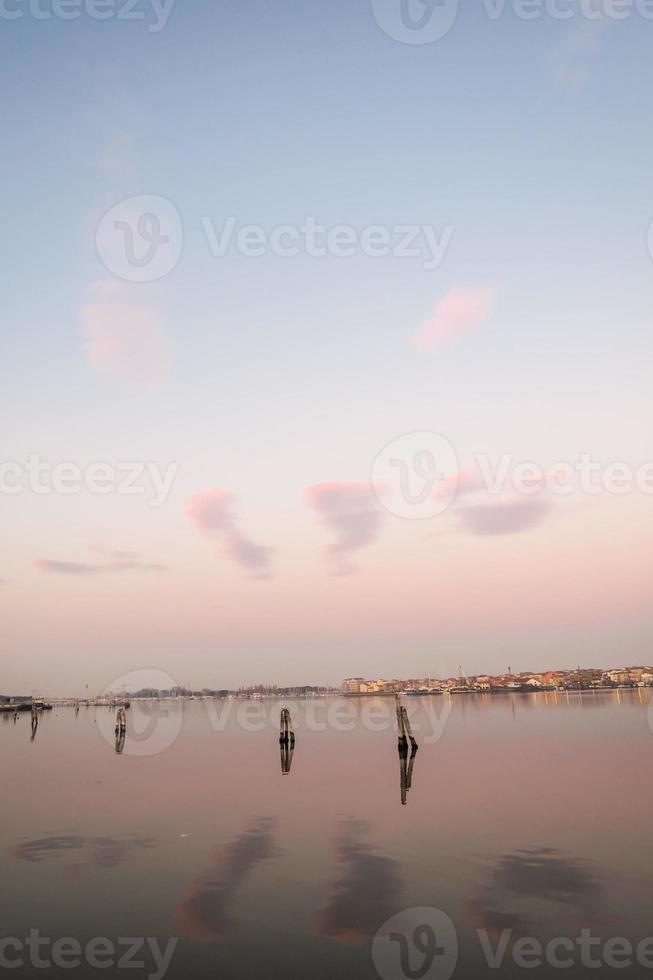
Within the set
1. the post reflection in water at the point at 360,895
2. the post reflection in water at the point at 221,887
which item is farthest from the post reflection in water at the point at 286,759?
the post reflection in water at the point at 360,895

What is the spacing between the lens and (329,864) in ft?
69.5

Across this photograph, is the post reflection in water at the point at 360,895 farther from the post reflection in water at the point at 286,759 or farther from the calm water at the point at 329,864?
the post reflection in water at the point at 286,759

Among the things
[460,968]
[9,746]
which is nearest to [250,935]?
[460,968]

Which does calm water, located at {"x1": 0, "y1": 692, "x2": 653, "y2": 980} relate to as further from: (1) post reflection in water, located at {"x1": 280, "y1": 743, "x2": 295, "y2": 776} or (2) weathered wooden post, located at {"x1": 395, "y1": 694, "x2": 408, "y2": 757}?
(2) weathered wooden post, located at {"x1": 395, "y1": 694, "x2": 408, "y2": 757}

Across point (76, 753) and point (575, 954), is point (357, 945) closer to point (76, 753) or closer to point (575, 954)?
point (575, 954)

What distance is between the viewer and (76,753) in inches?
2440

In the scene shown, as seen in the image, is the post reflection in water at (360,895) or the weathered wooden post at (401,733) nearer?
the post reflection in water at (360,895)

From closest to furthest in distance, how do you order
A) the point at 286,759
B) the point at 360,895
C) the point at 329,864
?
the point at 360,895 < the point at 329,864 < the point at 286,759

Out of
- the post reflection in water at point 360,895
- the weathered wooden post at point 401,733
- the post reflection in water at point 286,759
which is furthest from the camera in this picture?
the weathered wooden post at point 401,733

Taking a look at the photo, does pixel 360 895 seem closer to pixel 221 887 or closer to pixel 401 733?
pixel 221 887

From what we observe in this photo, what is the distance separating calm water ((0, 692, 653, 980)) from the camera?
14391 mm

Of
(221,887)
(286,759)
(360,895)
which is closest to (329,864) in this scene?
(360,895)

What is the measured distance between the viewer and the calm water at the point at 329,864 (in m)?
14.4

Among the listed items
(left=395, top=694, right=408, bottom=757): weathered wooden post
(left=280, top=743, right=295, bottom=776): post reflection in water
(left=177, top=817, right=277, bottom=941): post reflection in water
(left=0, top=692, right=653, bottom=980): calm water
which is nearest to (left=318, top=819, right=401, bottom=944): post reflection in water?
(left=0, top=692, right=653, bottom=980): calm water
